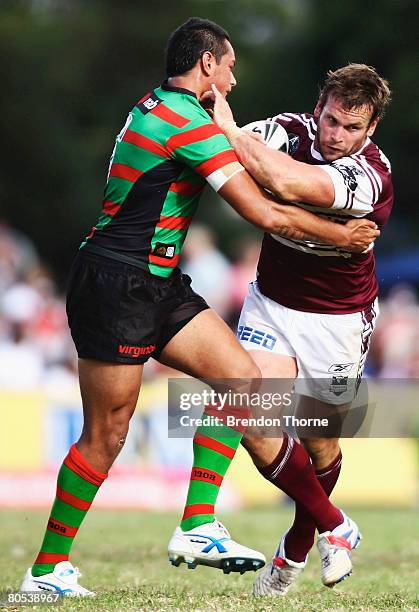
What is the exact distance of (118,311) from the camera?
5953 mm

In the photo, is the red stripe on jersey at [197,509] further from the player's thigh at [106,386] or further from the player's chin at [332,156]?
the player's chin at [332,156]

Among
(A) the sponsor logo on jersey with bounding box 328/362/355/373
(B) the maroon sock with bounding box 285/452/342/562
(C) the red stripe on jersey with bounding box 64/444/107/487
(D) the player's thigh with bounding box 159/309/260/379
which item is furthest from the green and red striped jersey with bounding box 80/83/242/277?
(B) the maroon sock with bounding box 285/452/342/562

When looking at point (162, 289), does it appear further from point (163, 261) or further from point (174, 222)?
point (174, 222)

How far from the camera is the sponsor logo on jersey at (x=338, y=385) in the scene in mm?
6648

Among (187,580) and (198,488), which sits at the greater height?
(198,488)

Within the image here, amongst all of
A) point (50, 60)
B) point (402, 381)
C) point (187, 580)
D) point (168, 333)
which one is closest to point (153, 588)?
point (187, 580)

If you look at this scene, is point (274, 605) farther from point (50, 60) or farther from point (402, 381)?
point (50, 60)

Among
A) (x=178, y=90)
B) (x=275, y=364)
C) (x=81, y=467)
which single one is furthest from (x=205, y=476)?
(x=178, y=90)

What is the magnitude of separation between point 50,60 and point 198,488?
34.9m

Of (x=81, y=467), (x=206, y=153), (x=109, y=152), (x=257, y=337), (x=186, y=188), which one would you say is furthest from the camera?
(x=109, y=152)

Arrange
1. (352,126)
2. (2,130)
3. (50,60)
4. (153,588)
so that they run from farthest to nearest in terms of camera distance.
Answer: (50,60), (2,130), (153,588), (352,126)

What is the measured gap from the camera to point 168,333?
240 inches

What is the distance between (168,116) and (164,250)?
666mm

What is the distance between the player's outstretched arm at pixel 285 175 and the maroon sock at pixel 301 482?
131 cm
